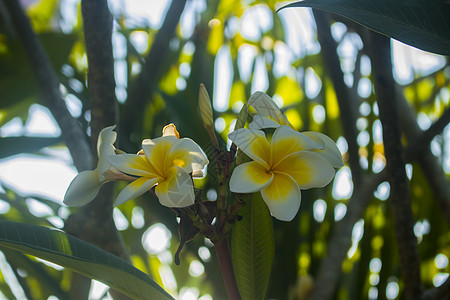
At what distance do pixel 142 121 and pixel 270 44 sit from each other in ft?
1.56

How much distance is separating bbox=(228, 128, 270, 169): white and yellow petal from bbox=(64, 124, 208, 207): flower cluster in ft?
0.09

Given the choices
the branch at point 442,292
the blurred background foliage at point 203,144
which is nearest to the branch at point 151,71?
the blurred background foliage at point 203,144

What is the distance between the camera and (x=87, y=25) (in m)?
0.50

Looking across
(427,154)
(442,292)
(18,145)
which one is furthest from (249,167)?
(427,154)

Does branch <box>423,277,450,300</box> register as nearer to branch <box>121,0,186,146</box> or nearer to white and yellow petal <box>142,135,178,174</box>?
white and yellow petal <box>142,135,178,174</box>

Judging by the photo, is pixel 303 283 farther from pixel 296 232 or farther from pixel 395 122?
pixel 395 122

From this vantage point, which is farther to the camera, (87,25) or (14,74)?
(14,74)

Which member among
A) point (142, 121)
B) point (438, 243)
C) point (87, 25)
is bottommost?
point (438, 243)

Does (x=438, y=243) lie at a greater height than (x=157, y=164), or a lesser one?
lesser

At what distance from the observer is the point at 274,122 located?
1.15 feet

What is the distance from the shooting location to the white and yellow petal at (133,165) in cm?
32

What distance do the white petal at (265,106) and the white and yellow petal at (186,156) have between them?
75 millimetres

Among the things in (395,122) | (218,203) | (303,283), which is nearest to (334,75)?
(395,122)

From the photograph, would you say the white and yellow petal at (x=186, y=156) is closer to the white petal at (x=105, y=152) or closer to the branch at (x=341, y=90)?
the white petal at (x=105, y=152)
